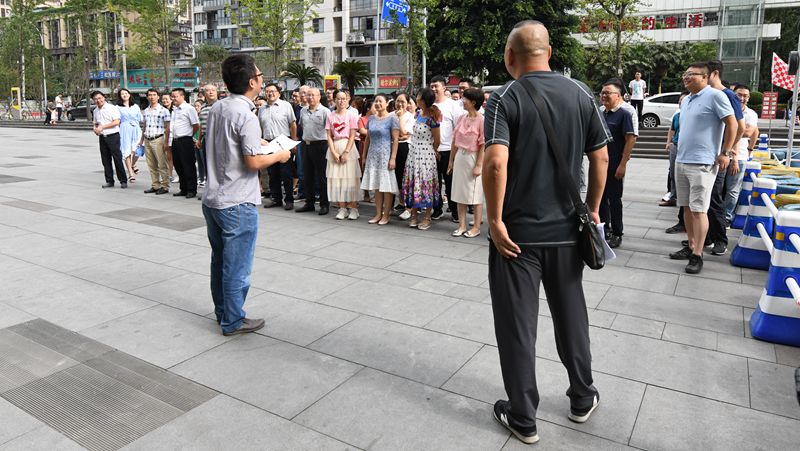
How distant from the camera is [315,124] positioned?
8375 mm

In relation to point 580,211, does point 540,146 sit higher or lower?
higher

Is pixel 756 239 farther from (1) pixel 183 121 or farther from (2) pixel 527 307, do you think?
(1) pixel 183 121

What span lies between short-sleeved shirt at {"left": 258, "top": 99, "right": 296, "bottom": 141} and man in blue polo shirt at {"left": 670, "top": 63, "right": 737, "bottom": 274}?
533cm

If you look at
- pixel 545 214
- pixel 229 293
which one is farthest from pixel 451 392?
pixel 229 293

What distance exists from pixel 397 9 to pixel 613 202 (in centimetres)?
1426

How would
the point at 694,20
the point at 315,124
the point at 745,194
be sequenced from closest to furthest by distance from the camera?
the point at 745,194 → the point at 315,124 → the point at 694,20

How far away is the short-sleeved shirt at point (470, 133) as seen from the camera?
6.73m

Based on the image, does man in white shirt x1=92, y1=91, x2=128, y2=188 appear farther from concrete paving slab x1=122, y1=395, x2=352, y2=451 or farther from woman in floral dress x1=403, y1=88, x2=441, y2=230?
concrete paving slab x1=122, y1=395, x2=352, y2=451

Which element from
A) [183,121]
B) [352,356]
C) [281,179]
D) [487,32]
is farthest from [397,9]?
[352,356]

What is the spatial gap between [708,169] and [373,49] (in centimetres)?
5041

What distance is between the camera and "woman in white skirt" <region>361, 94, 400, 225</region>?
25.3 feet

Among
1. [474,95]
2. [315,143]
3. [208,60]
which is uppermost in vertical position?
[208,60]

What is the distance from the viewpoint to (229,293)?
4043 millimetres

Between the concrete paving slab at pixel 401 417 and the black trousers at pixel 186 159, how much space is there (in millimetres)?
7770
